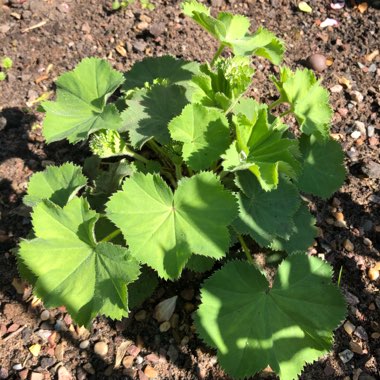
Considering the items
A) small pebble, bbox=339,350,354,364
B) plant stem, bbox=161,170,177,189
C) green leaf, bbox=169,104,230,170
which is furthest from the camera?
plant stem, bbox=161,170,177,189

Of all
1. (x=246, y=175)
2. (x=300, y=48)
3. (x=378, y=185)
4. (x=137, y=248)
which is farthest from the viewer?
(x=300, y=48)

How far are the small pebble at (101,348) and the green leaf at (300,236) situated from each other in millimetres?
818

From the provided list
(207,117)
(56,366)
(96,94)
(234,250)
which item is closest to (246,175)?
(207,117)

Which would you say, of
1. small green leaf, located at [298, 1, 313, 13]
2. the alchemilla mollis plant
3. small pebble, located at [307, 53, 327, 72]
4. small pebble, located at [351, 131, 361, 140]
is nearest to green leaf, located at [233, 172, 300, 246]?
the alchemilla mollis plant

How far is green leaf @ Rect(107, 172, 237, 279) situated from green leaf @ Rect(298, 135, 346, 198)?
1.84 feet

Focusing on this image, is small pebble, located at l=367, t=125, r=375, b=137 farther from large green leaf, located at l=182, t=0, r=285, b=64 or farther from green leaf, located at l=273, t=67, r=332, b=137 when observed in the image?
large green leaf, located at l=182, t=0, r=285, b=64

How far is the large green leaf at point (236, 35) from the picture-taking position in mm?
2006

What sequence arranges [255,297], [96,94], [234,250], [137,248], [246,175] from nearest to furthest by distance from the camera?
[137,248], [255,297], [246,175], [96,94], [234,250]

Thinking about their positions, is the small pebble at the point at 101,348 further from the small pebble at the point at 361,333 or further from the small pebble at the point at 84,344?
the small pebble at the point at 361,333

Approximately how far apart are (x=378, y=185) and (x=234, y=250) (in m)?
0.87

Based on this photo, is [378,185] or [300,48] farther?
[300,48]

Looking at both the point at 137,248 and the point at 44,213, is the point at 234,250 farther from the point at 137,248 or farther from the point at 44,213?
the point at 44,213

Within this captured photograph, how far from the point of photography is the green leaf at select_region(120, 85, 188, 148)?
204 centimetres

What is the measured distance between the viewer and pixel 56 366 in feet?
6.70
